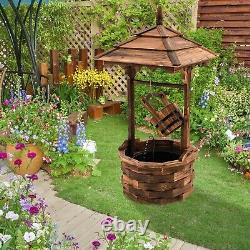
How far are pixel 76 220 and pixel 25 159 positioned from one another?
1.27m

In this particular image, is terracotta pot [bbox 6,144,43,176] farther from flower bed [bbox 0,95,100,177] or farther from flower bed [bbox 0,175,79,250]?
flower bed [bbox 0,175,79,250]

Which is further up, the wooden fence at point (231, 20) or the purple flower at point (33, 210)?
the wooden fence at point (231, 20)

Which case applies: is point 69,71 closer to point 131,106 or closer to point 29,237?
point 131,106

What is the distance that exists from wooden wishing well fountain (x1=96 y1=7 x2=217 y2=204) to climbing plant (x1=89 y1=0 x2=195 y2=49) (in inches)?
150

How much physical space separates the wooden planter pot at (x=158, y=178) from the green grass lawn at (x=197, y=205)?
0.09 meters

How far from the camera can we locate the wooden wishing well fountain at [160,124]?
12.1ft

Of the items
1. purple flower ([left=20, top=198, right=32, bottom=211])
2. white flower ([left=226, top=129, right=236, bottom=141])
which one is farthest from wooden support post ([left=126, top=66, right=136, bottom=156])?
purple flower ([left=20, top=198, right=32, bottom=211])

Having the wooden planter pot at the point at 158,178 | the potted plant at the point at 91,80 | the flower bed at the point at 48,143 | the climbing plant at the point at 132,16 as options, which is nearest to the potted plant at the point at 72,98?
the potted plant at the point at 91,80

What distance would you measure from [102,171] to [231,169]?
1591 millimetres

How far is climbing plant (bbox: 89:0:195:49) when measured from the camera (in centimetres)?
770

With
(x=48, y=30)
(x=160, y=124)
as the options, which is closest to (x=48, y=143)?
(x=160, y=124)

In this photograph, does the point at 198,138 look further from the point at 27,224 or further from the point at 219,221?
the point at 27,224

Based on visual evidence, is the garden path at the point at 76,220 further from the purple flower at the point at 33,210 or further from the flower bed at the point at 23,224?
the purple flower at the point at 33,210

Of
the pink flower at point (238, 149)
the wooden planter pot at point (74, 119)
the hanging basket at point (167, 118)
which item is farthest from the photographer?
the wooden planter pot at point (74, 119)
